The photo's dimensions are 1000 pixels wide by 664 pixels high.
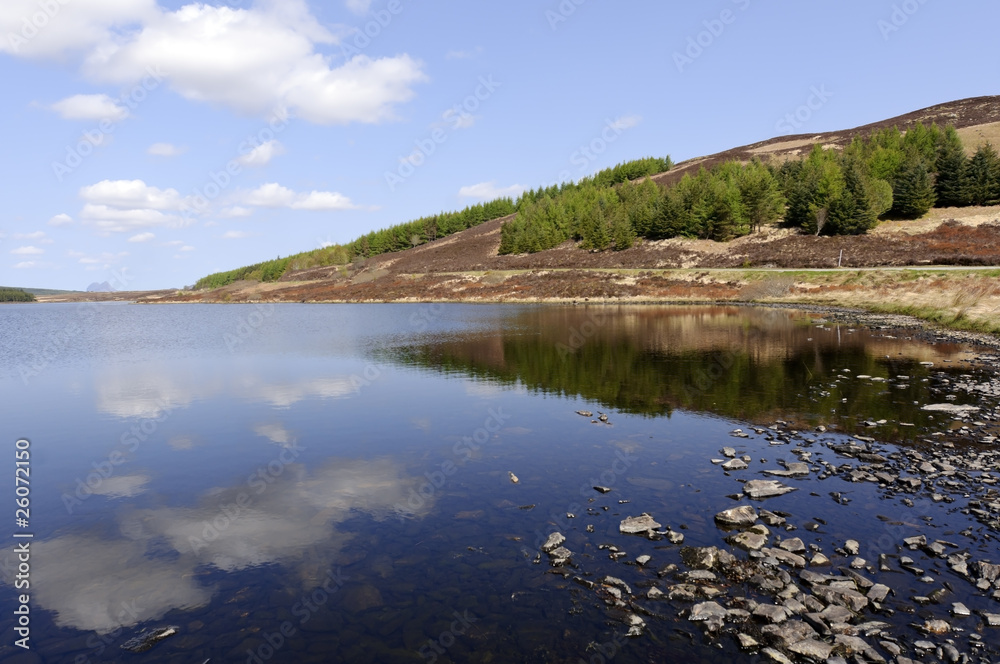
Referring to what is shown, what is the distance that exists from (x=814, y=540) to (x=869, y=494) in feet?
12.1

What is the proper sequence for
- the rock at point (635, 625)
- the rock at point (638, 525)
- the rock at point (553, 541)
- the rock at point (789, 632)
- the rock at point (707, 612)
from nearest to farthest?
the rock at point (789, 632), the rock at point (635, 625), the rock at point (707, 612), the rock at point (553, 541), the rock at point (638, 525)

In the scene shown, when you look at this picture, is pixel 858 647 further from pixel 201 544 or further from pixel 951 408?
pixel 951 408

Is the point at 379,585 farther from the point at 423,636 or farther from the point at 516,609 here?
the point at 516,609

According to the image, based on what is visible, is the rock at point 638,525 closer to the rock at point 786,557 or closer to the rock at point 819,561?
the rock at point 786,557

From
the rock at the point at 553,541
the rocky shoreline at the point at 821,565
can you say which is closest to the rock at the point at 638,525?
the rocky shoreline at the point at 821,565

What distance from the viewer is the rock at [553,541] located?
12266 millimetres

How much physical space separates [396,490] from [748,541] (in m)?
9.65

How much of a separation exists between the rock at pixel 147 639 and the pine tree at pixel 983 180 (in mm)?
148508

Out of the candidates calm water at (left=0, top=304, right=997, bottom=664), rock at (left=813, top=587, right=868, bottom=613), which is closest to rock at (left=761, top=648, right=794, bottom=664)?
calm water at (left=0, top=304, right=997, bottom=664)

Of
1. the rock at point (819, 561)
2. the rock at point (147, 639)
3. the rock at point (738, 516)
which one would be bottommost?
the rock at point (819, 561)

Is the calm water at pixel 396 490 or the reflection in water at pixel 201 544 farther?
the reflection in water at pixel 201 544

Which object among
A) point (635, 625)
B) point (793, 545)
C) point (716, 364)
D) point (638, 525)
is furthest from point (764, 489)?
point (716, 364)

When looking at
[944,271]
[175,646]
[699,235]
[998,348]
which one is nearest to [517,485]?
[175,646]

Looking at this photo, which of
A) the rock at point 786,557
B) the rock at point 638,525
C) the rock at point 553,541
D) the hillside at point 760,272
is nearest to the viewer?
the rock at point 786,557
